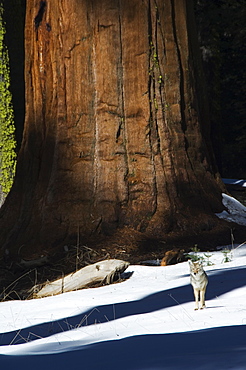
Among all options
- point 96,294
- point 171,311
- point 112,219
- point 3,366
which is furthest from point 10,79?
point 3,366

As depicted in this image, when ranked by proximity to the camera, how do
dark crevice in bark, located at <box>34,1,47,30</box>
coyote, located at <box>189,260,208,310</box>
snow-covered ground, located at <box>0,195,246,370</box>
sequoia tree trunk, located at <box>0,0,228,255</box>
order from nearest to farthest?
snow-covered ground, located at <box>0,195,246,370</box>
coyote, located at <box>189,260,208,310</box>
sequoia tree trunk, located at <box>0,0,228,255</box>
dark crevice in bark, located at <box>34,1,47,30</box>

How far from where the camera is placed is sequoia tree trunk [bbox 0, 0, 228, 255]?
868 cm

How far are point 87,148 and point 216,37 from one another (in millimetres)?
12610

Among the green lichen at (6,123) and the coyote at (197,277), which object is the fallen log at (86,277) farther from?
the green lichen at (6,123)

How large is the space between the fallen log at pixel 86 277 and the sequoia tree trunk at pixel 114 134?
1.08 meters

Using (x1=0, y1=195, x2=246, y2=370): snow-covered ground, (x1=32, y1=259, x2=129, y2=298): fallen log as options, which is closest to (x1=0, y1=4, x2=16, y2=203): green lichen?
(x1=32, y1=259, x2=129, y2=298): fallen log

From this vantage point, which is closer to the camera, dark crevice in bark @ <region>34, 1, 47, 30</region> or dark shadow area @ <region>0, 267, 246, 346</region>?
dark shadow area @ <region>0, 267, 246, 346</region>

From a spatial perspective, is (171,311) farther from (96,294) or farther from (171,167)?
(171,167)

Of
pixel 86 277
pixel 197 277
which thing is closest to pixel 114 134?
pixel 86 277

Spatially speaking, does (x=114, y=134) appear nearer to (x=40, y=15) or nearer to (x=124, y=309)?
(x=40, y=15)

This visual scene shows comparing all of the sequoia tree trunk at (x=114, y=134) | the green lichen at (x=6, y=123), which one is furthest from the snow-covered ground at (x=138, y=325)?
the green lichen at (x=6, y=123)

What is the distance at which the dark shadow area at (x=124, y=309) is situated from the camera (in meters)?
5.25

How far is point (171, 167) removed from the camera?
886 centimetres

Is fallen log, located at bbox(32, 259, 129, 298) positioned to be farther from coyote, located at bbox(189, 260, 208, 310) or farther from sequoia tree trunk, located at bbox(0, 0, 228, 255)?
coyote, located at bbox(189, 260, 208, 310)
